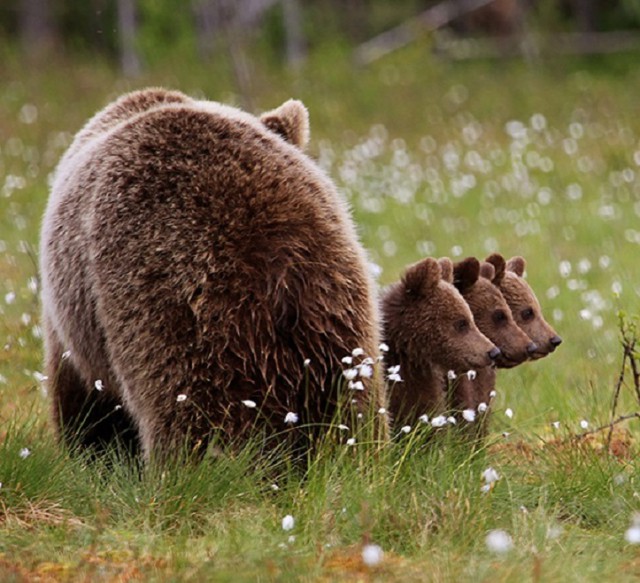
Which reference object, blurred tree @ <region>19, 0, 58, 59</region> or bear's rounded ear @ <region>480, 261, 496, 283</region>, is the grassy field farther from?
blurred tree @ <region>19, 0, 58, 59</region>

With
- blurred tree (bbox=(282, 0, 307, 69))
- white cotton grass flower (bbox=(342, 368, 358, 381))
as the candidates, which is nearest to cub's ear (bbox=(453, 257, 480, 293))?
white cotton grass flower (bbox=(342, 368, 358, 381))

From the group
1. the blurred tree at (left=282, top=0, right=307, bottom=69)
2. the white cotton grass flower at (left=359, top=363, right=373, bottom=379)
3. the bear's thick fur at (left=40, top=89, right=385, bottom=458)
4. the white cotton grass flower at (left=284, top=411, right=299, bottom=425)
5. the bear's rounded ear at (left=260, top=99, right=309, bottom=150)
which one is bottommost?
the blurred tree at (left=282, top=0, right=307, bottom=69)

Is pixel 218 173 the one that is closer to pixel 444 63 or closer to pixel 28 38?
pixel 444 63

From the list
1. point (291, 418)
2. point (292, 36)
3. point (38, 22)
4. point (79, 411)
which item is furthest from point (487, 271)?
point (38, 22)

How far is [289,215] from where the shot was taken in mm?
4637

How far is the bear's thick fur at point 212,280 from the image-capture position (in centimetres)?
452

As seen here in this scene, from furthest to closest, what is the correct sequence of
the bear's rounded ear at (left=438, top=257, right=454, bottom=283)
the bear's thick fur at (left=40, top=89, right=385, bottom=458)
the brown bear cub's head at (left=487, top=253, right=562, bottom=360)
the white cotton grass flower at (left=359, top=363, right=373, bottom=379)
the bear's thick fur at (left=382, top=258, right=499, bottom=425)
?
1. the brown bear cub's head at (left=487, top=253, right=562, bottom=360)
2. the bear's rounded ear at (left=438, top=257, right=454, bottom=283)
3. the bear's thick fur at (left=382, top=258, right=499, bottom=425)
4. the bear's thick fur at (left=40, top=89, right=385, bottom=458)
5. the white cotton grass flower at (left=359, top=363, right=373, bottom=379)

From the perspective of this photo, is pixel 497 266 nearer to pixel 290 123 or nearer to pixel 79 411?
pixel 290 123

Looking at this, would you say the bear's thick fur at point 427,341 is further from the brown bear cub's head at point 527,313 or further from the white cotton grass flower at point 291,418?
the white cotton grass flower at point 291,418

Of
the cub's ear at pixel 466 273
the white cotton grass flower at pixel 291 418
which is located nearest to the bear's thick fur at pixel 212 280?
the white cotton grass flower at pixel 291 418

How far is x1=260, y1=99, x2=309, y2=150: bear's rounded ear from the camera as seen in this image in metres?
5.39

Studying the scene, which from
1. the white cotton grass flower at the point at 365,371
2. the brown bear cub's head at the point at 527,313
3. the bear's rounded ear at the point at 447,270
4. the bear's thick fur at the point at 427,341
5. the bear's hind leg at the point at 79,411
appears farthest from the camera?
the brown bear cub's head at the point at 527,313

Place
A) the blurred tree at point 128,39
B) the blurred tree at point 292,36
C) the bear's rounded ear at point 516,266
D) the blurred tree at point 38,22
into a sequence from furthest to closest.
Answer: the blurred tree at point 38,22 < the blurred tree at point 292,36 < the blurred tree at point 128,39 < the bear's rounded ear at point 516,266

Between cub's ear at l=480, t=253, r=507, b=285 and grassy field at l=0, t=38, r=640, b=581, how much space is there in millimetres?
568
